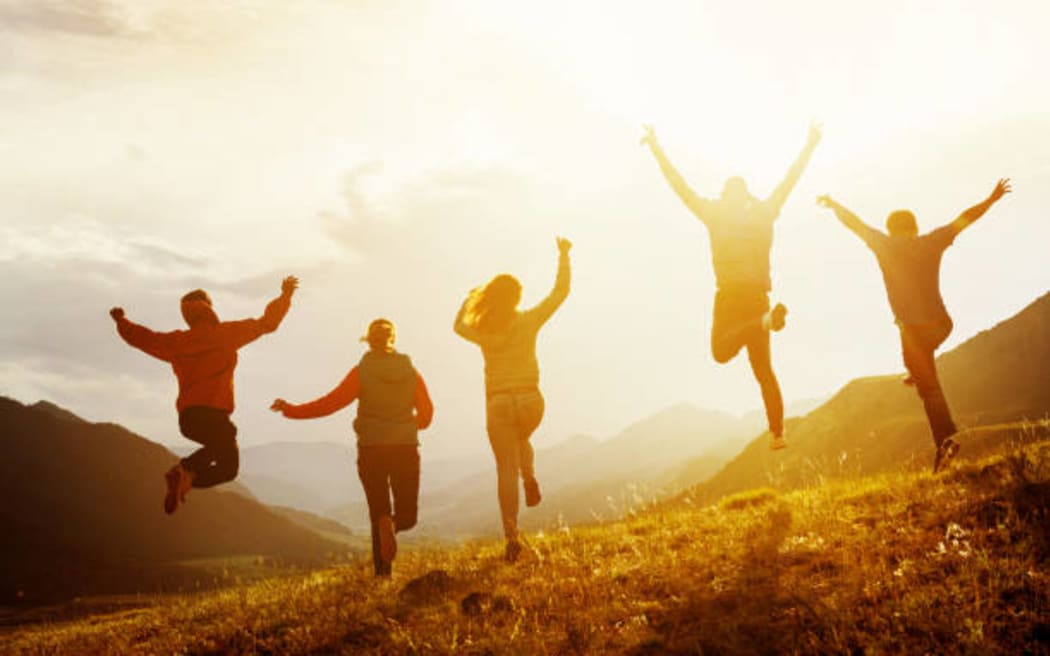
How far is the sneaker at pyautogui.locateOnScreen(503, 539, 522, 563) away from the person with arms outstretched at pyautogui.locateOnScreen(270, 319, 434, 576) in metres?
1.16

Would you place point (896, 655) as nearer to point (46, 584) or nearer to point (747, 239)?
point (747, 239)

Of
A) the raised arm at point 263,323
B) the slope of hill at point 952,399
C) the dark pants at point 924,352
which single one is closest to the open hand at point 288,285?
the raised arm at point 263,323

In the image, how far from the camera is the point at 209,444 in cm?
834

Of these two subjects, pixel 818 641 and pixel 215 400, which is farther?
pixel 215 400

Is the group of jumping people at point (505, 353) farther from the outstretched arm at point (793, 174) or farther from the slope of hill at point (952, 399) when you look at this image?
the slope of hill at point (952, 399)

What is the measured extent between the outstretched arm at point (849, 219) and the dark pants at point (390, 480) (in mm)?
5805

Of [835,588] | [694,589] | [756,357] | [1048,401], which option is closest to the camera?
[835,588]

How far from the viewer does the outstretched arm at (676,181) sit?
891cm

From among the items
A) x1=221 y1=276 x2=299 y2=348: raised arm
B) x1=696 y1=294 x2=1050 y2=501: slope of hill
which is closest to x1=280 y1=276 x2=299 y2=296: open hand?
x1=221 y1=276 x2=299 y2=348: raised arm

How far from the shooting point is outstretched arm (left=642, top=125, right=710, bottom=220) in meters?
8.91

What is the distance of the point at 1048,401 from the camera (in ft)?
377

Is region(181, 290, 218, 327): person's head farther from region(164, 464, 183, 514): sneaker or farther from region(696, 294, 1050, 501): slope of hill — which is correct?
region(696, 294, 1050, 501): slope of hill

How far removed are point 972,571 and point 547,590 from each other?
2.93 meters

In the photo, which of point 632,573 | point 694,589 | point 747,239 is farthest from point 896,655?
point 747,239
